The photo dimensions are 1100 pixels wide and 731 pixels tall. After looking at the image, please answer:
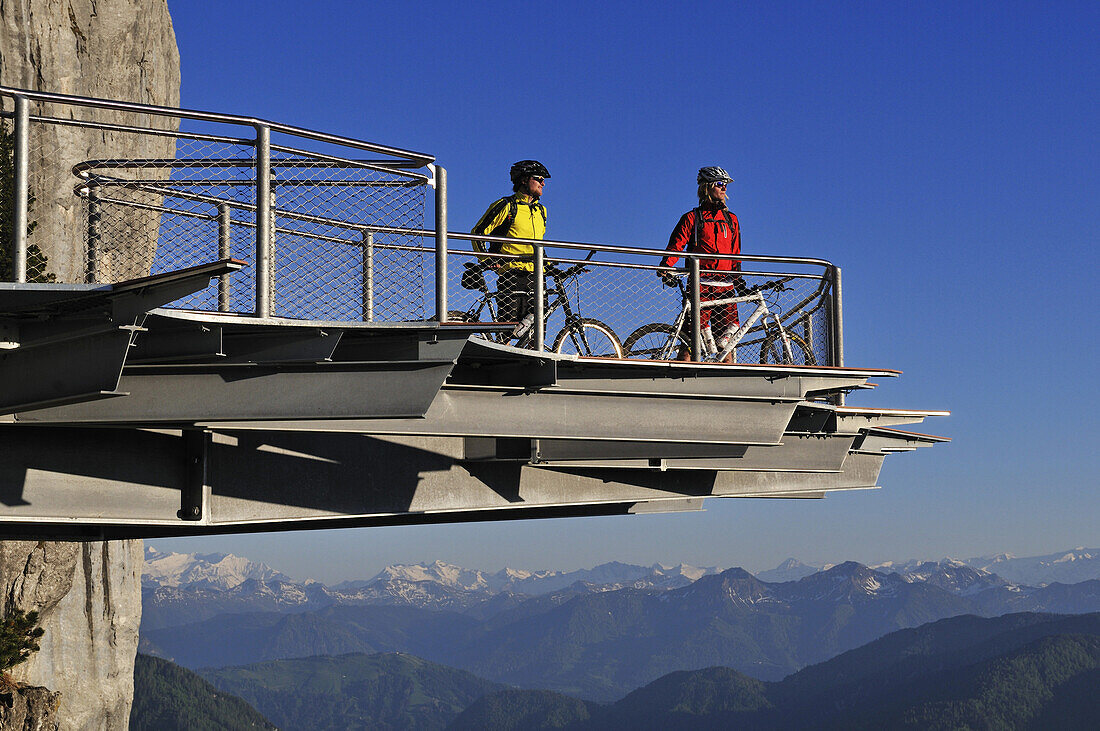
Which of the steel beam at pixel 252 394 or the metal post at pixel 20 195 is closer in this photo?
the metal post at pixel 20 195

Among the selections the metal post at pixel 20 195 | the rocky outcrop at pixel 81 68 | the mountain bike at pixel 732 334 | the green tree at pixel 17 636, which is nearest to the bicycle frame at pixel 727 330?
the mountain bike at pixel 732 334

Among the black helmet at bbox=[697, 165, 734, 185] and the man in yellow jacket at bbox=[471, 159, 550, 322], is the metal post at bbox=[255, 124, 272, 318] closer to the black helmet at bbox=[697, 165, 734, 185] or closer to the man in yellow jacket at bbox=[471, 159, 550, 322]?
the man in yellow jacket at bbox=[471, 159, 550, 322]

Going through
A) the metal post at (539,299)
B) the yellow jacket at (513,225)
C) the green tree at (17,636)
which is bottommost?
the green tree at (17,636)

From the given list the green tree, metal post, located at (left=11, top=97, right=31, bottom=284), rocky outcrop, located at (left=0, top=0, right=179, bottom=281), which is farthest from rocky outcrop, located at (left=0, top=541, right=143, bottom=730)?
metal post, located at (left=11, top=97, right=31, bottom=284)

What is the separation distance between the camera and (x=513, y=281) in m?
12.3

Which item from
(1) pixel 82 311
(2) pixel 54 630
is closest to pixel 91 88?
(2) pixel 54 630

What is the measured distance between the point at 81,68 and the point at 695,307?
2935 cm

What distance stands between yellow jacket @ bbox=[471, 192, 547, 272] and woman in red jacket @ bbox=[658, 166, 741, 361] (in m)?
1.81

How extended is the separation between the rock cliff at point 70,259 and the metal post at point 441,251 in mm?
19079

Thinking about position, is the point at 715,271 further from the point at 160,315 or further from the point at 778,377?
the point at 160,315

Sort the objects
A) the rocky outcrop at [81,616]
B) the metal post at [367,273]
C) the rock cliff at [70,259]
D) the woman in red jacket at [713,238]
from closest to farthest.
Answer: the metal post at [367,273] < the woman in red jacket at [713,238] < the rock cliff at [70,259] < the rocky outcrop at [81,616]

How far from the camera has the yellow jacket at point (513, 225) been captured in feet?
40.3

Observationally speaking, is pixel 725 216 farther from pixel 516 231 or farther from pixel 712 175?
pixel 516 231

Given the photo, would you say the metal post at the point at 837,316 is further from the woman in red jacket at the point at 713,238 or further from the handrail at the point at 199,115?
the handrail at the point at 199,115
